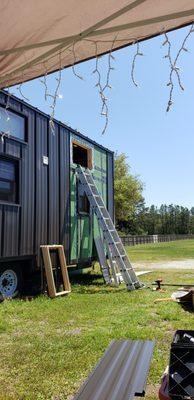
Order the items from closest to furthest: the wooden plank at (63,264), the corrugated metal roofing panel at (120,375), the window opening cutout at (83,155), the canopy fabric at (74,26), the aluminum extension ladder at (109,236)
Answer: the canopy fabric at (74,26) < the corrugated metal roofing panel at (120,375) < the wooden plank at (63,264) < the aluminum extension ladder at (109,236) < the window opening cutout at (83,155)

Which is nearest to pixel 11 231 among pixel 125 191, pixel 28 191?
pixel 28 191

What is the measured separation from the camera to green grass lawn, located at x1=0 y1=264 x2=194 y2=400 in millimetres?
4379

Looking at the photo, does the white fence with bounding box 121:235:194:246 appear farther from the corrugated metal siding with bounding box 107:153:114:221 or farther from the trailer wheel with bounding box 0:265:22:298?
the trailer wheel with bounding box 0:265:22:298

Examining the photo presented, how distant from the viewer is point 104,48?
2650 mm

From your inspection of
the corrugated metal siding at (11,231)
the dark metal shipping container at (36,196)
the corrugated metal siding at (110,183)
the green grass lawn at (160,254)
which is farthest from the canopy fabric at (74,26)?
the green grass lawn at (160,254)

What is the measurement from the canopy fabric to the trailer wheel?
710cm

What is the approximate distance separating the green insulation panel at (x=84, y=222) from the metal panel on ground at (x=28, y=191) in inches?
80.7

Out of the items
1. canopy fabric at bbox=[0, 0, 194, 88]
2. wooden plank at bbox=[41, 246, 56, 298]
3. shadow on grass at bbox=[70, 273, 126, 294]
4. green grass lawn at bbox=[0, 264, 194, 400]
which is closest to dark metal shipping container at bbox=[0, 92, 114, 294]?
wooden plank at bbox=[41, 246, 56, 298]

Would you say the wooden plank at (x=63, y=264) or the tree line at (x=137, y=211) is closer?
the wooden plank at (x=63, y=264)

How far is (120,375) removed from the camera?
3742mm

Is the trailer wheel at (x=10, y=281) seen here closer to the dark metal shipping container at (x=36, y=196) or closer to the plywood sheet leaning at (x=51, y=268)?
the dark metal shipping container at (x=36, y=196)

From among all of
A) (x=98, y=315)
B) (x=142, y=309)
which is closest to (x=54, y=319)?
(x=98, y=315)

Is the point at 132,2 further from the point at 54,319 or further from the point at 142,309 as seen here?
the point at 142,309

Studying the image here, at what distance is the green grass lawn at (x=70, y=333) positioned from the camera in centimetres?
438
